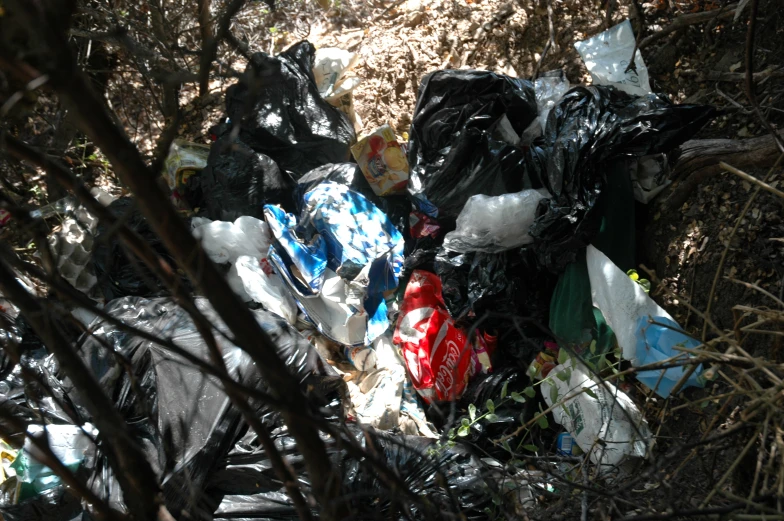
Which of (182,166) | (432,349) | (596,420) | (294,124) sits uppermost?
(182,166)

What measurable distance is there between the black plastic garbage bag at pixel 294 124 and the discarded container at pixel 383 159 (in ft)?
0.98

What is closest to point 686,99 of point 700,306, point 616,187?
point 616,187

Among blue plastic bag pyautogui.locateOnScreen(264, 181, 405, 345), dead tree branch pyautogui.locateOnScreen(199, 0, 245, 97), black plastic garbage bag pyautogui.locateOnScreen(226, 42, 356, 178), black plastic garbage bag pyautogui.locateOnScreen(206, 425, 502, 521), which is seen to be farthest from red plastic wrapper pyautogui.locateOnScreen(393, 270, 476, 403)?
dead tree branch pyautogui.locateOnScreen(199, 0, 245, 97)

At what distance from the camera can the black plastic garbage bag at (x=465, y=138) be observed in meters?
2.42

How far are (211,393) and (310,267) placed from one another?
0.77 metres

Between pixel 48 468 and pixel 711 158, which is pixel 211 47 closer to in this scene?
pixel 48 468

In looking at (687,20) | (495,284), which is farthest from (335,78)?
(687,20)

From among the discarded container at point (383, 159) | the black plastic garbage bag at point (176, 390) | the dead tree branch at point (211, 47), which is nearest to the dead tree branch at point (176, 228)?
the dead tree branch at point (211, 47)

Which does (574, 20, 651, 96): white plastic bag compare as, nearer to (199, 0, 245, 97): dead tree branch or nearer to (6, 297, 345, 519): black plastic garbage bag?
(6, 297, 345, 519): black plastic garbage bag

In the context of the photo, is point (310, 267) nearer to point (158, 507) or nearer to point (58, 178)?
point (158, 507)

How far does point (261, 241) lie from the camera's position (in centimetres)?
266

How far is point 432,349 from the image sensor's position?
2342 mm

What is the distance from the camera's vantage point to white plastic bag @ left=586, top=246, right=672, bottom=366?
1.96m

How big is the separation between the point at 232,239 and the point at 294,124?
73 centimetres
